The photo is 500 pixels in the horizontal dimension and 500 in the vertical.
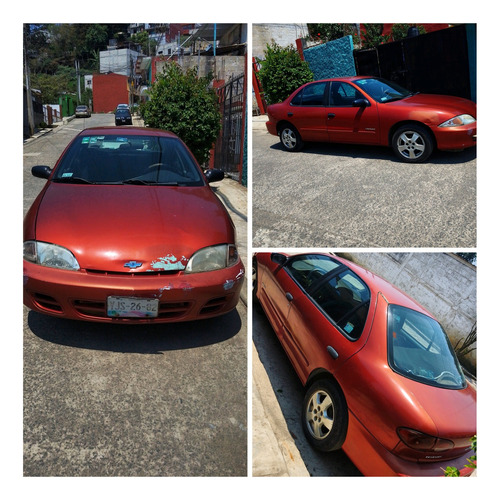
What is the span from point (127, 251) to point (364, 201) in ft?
7.87

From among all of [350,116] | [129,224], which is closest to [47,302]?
[129,224]

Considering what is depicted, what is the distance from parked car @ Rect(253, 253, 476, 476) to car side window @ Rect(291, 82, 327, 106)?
352 cm

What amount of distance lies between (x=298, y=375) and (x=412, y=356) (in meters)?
0.80

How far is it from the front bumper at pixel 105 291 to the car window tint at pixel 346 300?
73 cm

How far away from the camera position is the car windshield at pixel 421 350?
2260 millimetres

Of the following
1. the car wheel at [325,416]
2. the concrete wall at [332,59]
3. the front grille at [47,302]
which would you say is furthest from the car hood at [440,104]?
the front grille at [47,302]

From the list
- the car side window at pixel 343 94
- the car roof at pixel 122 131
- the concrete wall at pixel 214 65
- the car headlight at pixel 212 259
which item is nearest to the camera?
the car headlight at pixel 212 259

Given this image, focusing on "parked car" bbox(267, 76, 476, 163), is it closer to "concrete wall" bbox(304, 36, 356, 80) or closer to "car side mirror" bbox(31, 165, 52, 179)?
"concrete wall" bbox(304, 36, 356, 80)

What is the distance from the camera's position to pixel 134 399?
251cm

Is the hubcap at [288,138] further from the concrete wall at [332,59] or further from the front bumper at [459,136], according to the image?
the front bumper at [459,136]

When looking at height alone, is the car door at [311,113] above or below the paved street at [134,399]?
above

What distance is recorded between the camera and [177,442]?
7.46 ft

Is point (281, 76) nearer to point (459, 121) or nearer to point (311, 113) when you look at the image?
point (311, 113)

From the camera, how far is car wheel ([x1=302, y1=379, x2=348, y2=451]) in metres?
2.31
